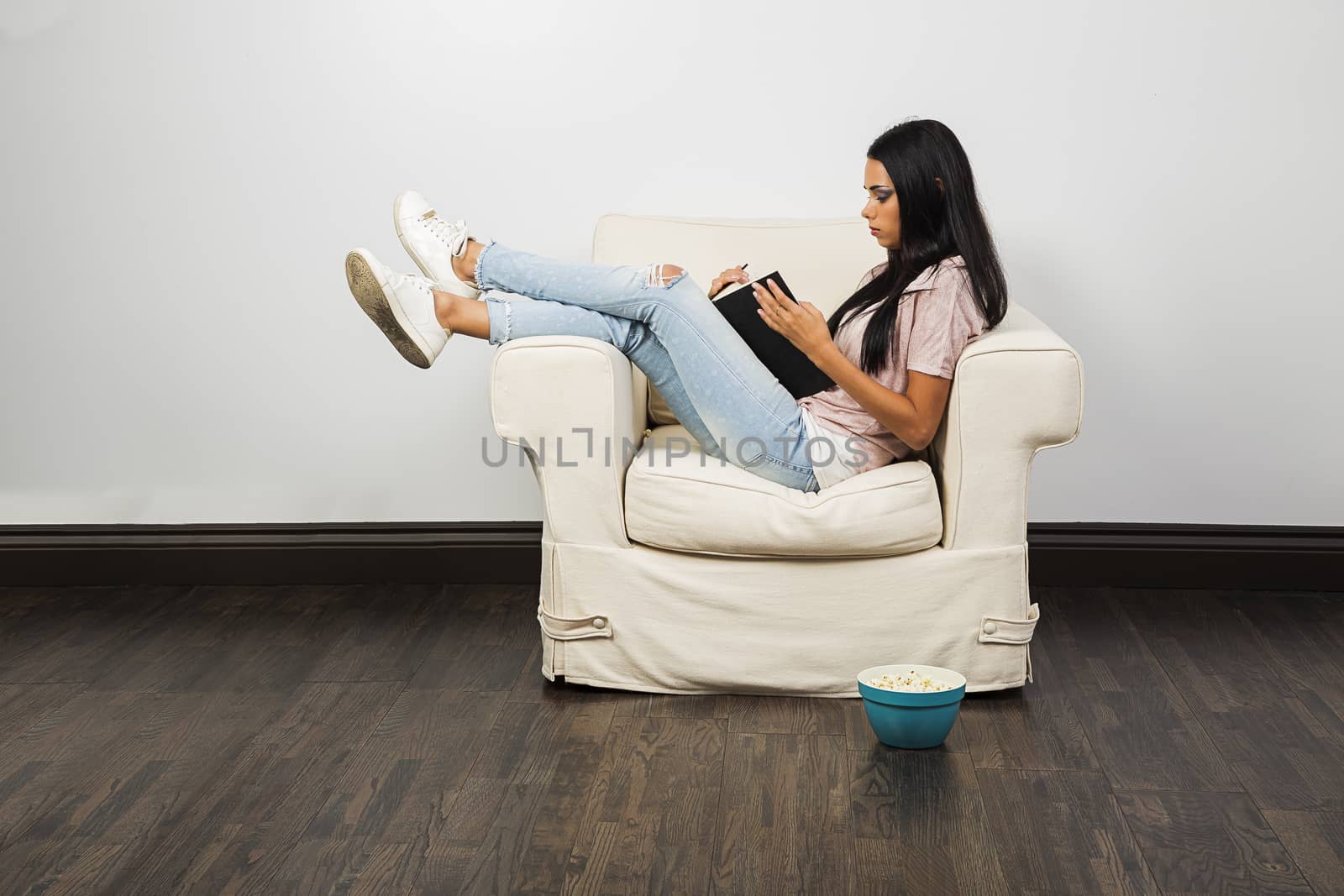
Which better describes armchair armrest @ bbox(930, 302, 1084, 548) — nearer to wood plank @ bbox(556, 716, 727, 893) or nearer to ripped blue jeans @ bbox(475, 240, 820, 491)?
ripped blue jeans @ bbox(475, 240, 820, 491)

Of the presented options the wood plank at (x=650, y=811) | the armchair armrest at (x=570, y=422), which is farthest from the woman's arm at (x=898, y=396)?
the wood plank at (x=650, y=811)

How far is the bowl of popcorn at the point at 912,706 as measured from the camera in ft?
6.15

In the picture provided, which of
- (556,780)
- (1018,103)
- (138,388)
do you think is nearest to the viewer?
(556,780)

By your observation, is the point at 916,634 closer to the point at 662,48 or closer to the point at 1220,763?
the point at 1220,763

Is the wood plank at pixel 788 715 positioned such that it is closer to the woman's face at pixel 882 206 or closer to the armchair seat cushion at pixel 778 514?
the armchair seat cushion at pixel 778 514

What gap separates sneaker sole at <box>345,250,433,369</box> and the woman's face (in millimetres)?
844

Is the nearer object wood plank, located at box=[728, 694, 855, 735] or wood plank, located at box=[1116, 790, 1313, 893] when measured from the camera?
wood plank, located at box=[1116, 790, 1313, 893]

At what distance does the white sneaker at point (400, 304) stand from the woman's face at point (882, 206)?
0.80 meters

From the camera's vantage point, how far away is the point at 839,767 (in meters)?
1.86

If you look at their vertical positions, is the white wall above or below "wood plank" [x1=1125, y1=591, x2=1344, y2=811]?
above

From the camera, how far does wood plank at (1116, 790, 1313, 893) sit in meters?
1.51

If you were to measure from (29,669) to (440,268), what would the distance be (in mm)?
1140

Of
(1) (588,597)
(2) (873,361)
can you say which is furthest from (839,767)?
(2) (873,361)

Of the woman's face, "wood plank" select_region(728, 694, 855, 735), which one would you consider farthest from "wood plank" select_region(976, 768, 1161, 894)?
the woman's face
